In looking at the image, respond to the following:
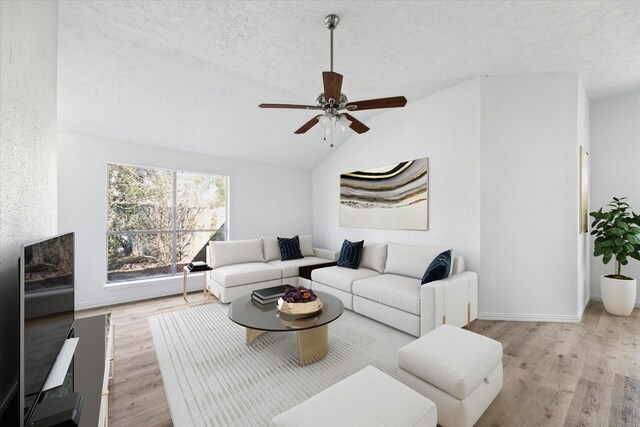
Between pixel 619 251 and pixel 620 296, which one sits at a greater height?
pixel 619 251

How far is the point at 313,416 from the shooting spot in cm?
127

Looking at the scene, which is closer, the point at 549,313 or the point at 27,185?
the point at 27,185

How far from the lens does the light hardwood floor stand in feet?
5.97

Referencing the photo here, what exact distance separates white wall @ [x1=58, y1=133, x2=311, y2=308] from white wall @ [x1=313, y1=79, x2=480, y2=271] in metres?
2.21

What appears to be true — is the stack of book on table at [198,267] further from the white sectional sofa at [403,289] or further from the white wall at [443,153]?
the white wall at [443,153]

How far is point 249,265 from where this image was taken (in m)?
4.41

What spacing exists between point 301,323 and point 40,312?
1651mm

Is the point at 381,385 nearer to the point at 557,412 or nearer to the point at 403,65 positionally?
the point at 557,412

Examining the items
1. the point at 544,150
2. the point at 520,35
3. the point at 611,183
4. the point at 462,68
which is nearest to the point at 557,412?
the point at 544,150

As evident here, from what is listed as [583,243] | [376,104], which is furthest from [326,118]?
[583,243]

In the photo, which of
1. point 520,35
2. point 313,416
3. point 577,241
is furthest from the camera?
point 577,241

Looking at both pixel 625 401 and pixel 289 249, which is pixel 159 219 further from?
pixel 625 401

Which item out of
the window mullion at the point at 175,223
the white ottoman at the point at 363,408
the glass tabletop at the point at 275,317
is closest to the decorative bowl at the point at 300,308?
the glass tabletop at the point at 275,317

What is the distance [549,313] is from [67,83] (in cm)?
611
